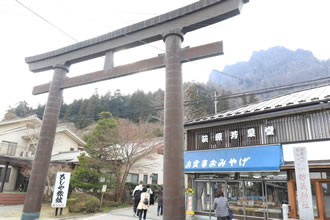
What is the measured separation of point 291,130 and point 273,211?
156 inches

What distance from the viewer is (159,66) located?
31.9 ft

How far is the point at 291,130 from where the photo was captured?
1052cm

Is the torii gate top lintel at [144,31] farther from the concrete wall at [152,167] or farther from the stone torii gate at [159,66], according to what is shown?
the concrete wall at [152,167]

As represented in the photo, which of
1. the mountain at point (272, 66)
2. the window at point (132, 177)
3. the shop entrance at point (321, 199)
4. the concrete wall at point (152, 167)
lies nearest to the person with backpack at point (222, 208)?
the shop entrance at point (321, 199)

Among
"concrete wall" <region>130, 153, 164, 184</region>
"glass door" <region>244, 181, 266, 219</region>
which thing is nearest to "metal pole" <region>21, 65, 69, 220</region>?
"glass door" <region>244, 181, 266, 219</region>

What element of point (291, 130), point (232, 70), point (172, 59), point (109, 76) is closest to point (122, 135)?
point (109, 76)

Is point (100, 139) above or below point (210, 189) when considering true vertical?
above

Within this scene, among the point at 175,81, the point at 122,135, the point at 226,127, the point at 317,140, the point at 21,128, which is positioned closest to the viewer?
the point at 175,81

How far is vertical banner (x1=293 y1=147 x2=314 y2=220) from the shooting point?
562 cm

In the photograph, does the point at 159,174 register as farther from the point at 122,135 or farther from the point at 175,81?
the point at 175,81

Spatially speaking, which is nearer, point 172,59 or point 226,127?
point 172,59

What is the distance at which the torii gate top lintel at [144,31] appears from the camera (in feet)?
29.1

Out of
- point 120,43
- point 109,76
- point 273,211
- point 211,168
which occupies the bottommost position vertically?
point 273,211

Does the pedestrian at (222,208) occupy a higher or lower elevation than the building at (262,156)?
lower
